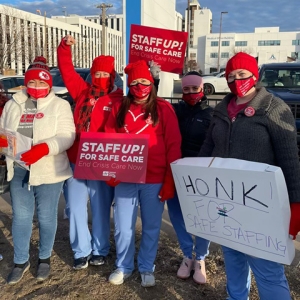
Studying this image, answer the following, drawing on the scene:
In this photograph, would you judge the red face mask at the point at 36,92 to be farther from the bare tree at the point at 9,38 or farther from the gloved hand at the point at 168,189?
the bare tree at the point at 9,38

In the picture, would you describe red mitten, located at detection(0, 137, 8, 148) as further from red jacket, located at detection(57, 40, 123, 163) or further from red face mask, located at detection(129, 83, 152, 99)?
red face mask, located at detection(129, 83, 152, 99)

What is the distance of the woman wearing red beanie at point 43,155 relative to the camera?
3109 mm

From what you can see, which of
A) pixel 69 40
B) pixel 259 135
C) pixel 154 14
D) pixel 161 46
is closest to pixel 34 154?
pixel 69 40

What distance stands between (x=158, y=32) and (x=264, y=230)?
9.24 feet

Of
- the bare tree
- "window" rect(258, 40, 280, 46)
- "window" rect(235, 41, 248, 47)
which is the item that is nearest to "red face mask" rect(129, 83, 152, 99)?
the bare tree

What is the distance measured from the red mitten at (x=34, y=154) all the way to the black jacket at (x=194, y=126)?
1257mm

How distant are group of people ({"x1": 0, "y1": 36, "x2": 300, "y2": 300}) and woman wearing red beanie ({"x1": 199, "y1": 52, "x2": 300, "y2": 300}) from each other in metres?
0.02

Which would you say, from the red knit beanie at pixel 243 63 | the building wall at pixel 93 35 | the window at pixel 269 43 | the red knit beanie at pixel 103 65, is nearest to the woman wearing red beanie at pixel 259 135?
the red knit beanie at pixel 243 63

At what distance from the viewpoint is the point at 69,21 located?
9762cm

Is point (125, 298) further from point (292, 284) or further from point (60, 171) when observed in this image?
point (292, 284)

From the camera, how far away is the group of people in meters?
2.78

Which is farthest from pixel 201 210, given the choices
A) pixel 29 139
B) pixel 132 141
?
pixel 29 139

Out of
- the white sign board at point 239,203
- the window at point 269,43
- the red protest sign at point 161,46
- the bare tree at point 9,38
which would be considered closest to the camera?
the white sign board at point 239,203

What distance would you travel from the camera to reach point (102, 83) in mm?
3383
